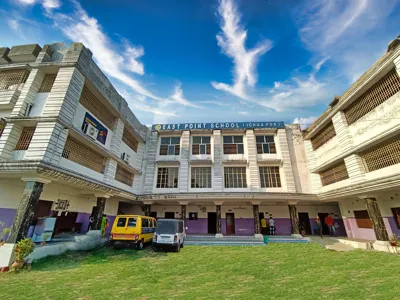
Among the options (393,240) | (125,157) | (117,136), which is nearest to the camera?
(393,240)

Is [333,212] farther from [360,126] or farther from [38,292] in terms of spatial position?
[38,292]

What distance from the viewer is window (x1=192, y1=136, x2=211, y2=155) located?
20.3 meters

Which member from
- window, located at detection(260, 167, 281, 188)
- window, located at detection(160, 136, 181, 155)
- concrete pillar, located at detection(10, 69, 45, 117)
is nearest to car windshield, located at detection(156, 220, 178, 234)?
window, located at detection(160, 136, 181, 155)

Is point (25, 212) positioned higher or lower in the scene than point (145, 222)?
→ higher

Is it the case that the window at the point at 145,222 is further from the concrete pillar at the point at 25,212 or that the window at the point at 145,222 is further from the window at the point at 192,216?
the window at the point at 192,216

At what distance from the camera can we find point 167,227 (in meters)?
11.8

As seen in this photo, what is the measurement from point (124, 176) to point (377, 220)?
19863 mm

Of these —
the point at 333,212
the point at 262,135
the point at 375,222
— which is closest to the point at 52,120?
the point at 262,135

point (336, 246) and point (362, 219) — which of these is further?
point (362, 219)

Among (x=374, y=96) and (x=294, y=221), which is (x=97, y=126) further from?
(x=374, y=96)

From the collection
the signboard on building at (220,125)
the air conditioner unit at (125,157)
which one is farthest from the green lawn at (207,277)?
the signboard on building at (220,125)

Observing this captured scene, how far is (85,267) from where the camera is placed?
8.52 meters

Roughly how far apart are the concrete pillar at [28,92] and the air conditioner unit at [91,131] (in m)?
3.31

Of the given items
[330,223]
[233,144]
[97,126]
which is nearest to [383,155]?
[330,223]
